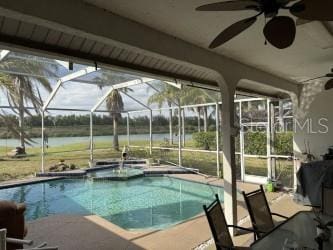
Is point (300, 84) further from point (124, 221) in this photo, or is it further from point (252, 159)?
point (124, 221)

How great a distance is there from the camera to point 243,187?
8555mm

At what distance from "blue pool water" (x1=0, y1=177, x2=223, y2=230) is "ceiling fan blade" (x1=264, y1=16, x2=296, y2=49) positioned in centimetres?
453

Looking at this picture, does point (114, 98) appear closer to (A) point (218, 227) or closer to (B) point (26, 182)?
(B) point (26, 182)

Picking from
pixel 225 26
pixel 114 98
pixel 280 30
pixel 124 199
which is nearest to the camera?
pixel 280 30

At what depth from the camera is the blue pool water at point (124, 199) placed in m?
6.51

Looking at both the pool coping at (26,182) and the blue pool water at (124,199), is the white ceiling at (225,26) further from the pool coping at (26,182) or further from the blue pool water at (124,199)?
the pool coping at (26,182)

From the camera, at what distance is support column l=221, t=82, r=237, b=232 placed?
16.4ft

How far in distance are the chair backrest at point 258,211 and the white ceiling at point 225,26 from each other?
6.39 feet

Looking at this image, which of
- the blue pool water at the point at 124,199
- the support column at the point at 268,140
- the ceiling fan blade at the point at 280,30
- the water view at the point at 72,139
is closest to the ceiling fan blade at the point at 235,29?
the ceiling fan blade at the point at 280,30

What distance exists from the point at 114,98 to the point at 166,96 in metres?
2.72

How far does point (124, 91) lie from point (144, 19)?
889cm

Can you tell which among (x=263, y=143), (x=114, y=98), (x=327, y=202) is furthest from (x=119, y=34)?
(x=114, y=98)

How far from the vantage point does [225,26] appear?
3.41m

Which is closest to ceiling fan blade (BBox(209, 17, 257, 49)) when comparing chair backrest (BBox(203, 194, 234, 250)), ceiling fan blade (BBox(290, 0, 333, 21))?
ceiling fan blade (BBox(290, 0, 333, 21))
